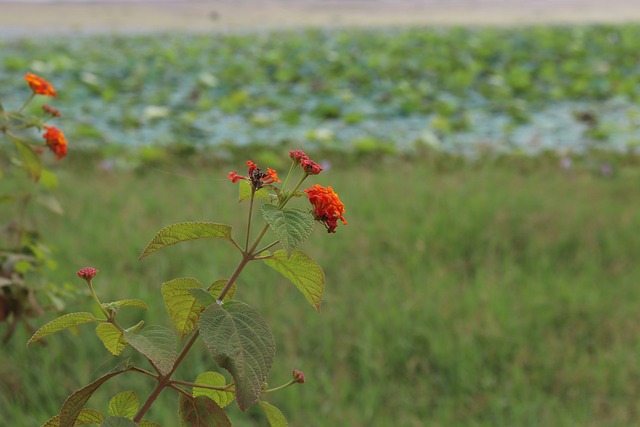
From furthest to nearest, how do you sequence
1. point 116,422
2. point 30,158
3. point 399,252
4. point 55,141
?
1. point 399,252
2. point 30,158
3. point 55,141
4. point 116,422

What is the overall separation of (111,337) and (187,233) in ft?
0.28

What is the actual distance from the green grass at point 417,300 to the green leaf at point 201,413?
1.12 meters

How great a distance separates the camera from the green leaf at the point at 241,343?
0.40 m

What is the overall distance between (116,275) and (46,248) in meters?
1.02

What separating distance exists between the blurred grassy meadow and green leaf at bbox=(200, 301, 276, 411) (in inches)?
2.8

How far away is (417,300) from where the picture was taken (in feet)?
6.38

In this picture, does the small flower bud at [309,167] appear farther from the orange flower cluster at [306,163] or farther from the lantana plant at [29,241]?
the lantana plant at [29,241]

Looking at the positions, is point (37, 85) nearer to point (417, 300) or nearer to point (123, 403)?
point (123, 403)

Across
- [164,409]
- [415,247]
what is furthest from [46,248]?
[415,247]

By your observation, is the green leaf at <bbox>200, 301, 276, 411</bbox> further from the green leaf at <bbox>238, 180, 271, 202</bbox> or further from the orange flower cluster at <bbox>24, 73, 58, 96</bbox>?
the orange flower cluster at <bbox>24, 73, 58, 96</bbox>

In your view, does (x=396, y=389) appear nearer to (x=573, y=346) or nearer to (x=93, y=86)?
(x=573, y=346)

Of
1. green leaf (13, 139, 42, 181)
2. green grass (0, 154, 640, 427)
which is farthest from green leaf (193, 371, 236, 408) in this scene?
green grass (0, 154, 640, 427)

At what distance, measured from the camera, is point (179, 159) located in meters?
3.45

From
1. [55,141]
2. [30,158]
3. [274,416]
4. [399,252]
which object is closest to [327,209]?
[274,416]
